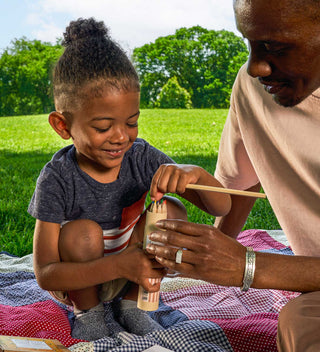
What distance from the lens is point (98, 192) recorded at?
1.97 meters

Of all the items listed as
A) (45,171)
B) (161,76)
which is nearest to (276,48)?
(45,171)

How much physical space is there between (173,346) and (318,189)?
712 millimetres

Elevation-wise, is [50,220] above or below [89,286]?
above

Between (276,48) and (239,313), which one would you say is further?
(239,313)

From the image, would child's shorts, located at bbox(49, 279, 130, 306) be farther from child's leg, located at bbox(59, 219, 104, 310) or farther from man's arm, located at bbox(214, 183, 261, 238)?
Answer: man's arm, located at bbox(214, 183, 261, 238)

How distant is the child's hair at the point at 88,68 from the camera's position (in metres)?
1.83

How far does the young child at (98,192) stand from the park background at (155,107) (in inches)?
9.3

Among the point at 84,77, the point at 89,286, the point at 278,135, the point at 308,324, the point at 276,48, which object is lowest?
the point at 89,286

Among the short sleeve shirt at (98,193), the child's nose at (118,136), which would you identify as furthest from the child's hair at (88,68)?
the short sleeve shirt at (98,193)

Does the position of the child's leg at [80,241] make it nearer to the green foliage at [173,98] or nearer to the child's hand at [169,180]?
the child's hand at [169,180]

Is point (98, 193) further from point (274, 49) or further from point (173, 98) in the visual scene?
point (173, 98)

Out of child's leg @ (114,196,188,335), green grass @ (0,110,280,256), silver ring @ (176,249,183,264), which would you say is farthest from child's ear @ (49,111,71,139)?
green grass @ (0,110,280,256)

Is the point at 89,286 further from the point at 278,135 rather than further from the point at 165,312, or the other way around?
the point at 278,135

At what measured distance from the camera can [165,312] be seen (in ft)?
6.98
